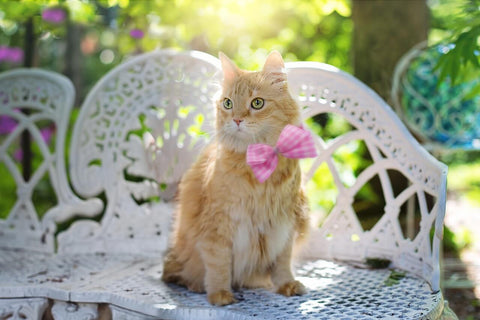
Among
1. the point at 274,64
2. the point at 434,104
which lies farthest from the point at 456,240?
the point at 274,64

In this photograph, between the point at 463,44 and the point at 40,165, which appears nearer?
the point at 463,44

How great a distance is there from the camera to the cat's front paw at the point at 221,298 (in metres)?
2.43

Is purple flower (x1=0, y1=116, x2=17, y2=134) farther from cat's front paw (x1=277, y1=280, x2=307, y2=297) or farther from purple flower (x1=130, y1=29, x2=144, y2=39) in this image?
cat's front paw (x1=277, y1=280, x2=307, y2=297)

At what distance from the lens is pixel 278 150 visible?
7.93ft

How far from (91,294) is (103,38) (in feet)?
42.5

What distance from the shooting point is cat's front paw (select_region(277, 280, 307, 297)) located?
2580mm

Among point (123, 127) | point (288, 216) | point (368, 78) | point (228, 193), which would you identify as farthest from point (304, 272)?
point (368, 78)

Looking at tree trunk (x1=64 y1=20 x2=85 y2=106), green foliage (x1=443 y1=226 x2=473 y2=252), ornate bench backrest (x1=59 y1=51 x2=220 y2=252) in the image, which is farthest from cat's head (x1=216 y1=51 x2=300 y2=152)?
tree trunk (x1=64 y1=20 x2=85 y2=106)

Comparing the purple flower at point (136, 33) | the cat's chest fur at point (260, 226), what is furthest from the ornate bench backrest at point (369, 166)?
the purple flower at point (136, 33)

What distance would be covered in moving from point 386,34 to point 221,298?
2898 millimetres

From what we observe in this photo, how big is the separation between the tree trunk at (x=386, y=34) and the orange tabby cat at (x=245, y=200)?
211 centimetres

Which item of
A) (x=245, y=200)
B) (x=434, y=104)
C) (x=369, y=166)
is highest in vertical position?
(x=434, y=104)

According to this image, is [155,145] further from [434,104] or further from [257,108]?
[434,104]

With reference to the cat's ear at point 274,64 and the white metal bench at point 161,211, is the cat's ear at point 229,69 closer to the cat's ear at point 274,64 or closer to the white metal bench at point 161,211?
the cat's ear at point 274,64
